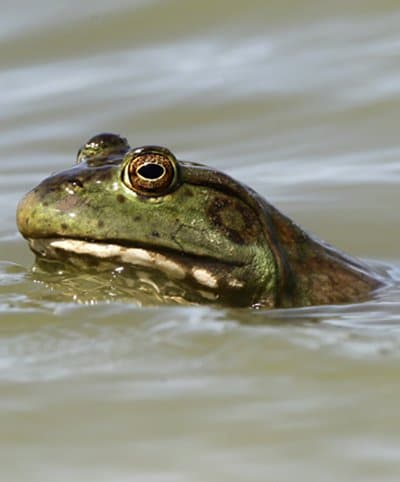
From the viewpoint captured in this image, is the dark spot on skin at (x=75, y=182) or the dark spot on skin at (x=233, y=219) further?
the dark spot on skin at (x=233, y=219)

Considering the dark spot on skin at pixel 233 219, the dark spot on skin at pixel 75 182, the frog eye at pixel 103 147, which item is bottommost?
the dark spot on skin at pixel 233 219

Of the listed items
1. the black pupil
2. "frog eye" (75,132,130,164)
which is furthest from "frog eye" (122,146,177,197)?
"frog eye" (75,132,130,164)

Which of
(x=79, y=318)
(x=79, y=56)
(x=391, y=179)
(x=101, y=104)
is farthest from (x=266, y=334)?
(x=79, y=56)

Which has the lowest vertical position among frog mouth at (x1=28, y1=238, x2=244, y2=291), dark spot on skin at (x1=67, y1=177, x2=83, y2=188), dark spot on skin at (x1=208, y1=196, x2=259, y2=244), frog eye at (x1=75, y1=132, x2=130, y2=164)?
frog mouth at (x1=28, y1=238, x2=244, y2=291)

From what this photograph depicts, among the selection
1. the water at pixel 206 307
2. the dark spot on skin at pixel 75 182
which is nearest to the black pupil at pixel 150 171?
the dark spot on skin at pixel 75 182

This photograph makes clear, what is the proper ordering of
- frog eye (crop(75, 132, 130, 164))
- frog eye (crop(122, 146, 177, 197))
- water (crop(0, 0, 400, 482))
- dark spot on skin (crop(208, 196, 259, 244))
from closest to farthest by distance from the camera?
water (crop(0, 0, 400, 482)), frog eye (crop(122, 146, 177, 197)), dark spot on skin (crop(208, 196, 259, 244)), frog eye (crop(75, 132, 130, 164))

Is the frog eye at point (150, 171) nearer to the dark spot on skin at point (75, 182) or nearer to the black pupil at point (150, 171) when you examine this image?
the black pupil at point (150, 171)

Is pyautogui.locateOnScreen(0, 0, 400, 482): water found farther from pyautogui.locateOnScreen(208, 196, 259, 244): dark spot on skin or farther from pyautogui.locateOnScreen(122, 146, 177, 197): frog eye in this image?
pyautogui.locateOnScreen(122, 146, 177, 197): frog eye
